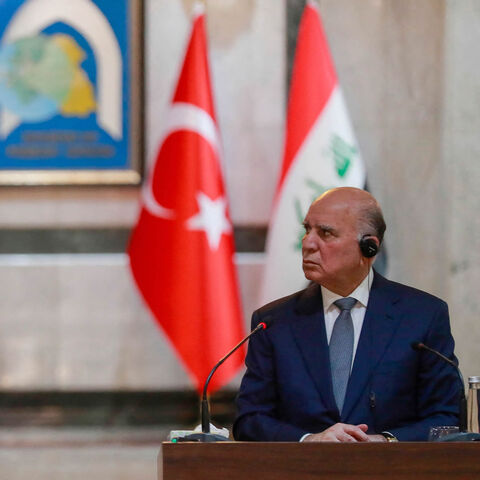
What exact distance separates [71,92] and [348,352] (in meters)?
3.03

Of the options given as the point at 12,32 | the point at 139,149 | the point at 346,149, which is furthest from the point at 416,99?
the point at 12,32

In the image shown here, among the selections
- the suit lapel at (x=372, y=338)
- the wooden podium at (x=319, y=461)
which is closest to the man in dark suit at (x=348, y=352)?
the suit lapel at (x=372, y=338)

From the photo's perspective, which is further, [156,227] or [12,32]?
[12,32]

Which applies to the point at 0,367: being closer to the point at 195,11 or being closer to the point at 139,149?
the point at 139,149

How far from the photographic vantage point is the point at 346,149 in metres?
4.53

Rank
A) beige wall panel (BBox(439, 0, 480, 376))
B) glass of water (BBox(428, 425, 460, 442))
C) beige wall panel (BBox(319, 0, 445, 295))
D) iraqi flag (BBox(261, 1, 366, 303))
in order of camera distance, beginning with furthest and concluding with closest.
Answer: beige wall panel (BBox(319, 0, 445, 295))
beige wall panel (BBox(439, 0, 480, 376))
iraqi flag (BBox(261, 1, 366, 303))
glass of water (BBox(428, 425, 460, 442))

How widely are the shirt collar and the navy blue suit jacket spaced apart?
0.02m

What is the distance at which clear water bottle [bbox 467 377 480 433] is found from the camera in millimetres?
2230

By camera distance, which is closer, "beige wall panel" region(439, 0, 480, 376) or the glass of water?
the glass of water

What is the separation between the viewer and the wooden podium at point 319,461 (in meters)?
1.78

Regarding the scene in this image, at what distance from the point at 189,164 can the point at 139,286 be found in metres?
0.66

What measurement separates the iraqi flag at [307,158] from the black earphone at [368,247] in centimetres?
190

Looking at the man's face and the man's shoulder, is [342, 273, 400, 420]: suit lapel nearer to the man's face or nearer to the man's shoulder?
the man's shoulder

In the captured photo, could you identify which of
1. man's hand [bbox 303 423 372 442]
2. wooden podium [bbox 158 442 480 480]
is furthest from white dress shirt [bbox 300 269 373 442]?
wooden podium [bbox 158 442 480 480]
